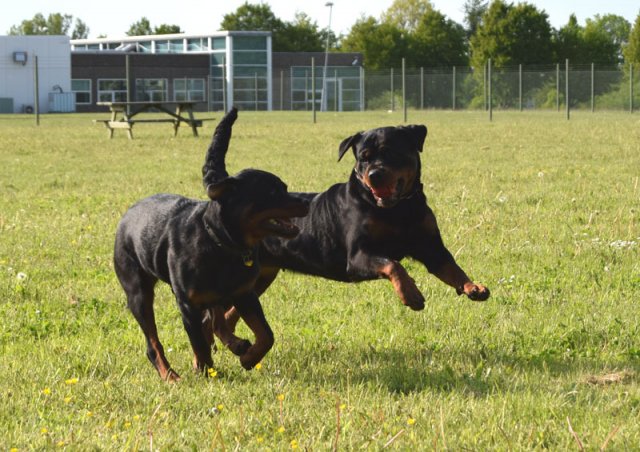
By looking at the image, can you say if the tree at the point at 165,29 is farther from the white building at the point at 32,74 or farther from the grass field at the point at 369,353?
the grass field at the point at 369,353

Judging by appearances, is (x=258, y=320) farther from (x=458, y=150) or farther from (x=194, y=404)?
(x=458, y=150)

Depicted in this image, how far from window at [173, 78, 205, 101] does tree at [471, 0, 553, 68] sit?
20205mm

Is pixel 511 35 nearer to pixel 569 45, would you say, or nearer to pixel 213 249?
pixel 569 45

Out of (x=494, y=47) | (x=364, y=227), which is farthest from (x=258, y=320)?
(x=494, y=47)

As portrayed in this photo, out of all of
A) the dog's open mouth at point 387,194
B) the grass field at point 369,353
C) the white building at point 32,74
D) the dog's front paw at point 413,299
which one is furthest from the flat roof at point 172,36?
the dog's front paw at point 413,299

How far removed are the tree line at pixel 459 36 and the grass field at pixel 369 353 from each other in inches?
2184

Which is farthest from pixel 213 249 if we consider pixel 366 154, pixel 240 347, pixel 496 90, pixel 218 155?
pixel 496 90

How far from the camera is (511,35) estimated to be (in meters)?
66.5

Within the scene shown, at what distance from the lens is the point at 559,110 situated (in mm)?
45969

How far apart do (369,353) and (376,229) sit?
2.14ft

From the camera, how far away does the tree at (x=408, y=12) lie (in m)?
113

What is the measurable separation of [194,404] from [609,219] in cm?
590

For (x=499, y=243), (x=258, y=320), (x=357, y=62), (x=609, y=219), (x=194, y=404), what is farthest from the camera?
(x=357, y=62)

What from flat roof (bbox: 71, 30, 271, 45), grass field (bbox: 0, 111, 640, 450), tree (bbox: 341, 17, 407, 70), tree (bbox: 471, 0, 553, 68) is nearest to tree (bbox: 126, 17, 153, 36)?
flat roof (bbox: 71, 30, 271, 45)
